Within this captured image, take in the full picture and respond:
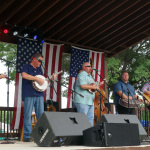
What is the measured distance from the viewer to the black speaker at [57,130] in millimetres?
3396

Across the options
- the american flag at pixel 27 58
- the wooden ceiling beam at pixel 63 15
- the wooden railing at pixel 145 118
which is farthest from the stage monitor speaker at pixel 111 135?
the american flag at pixel 27 58

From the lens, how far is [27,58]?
7750mm

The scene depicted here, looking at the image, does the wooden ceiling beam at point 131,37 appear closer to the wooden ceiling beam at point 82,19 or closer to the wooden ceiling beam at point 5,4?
the wooden ceiling beam at point 82,19

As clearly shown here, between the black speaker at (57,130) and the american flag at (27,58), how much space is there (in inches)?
156

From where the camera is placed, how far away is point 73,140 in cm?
363

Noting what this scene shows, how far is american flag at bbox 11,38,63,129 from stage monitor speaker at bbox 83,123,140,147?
4.21 m

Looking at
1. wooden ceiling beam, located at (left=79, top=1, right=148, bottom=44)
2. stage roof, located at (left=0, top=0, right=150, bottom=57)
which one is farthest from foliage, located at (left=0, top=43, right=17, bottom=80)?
wooden ceiling beam, located at (left=79, top=1, right=148, bottom=44)

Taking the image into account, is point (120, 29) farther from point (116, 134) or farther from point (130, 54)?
point (130, 54)

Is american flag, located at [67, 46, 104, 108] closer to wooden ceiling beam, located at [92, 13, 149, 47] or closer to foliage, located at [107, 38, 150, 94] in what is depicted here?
wooden ceiling beam, located at [92, 13, 149, 47]

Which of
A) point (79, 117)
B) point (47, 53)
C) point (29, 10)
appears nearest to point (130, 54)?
point (47, 53)

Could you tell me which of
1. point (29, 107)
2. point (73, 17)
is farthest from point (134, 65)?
point (29, 107)

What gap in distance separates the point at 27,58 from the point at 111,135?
482cm

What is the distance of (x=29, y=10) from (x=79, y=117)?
373 centimetres

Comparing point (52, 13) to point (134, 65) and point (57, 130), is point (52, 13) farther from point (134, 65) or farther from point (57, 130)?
point (134, 65)
